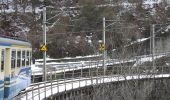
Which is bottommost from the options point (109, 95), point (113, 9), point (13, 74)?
point (109, 95)

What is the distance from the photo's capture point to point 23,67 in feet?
80.7

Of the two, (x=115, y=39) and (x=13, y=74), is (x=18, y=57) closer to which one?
(x=13, y=74)

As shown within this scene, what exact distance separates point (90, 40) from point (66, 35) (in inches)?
203

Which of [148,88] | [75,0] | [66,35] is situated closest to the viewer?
[148,88]

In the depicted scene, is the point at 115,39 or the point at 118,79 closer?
the point at 118,79

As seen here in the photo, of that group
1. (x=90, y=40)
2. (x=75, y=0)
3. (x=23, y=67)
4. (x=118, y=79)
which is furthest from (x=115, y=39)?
(x=23, y=67)

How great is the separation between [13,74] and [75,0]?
77724mm

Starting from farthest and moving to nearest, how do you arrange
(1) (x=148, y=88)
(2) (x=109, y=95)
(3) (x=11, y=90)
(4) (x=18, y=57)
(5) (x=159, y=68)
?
(5) (x=159, y=68), (1) (x=148, y=88), (2) (x=109, y=95), (4) (x=18, y=57), (3) (x=11, y=90)

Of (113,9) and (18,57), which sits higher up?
(113,9)

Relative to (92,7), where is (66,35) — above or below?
below

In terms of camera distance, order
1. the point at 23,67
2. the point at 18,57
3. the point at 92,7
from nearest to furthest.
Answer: the point at 18,57
the point at 23,67
the point at 92,7

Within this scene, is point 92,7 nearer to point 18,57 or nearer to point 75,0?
point 75,0

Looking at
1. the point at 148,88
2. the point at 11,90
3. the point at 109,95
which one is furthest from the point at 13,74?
the point at 148,88

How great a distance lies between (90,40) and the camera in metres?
82.7
